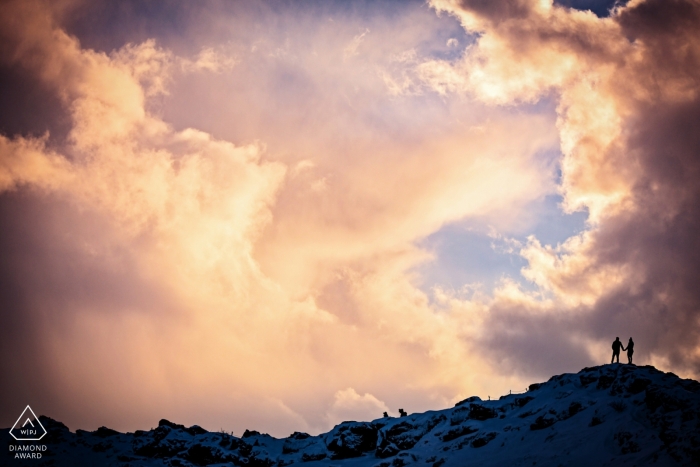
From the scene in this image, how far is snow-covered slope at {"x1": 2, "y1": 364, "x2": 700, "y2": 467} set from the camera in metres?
39.6

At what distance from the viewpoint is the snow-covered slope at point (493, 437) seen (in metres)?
39.6

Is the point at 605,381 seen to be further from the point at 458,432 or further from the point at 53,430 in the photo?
the point at 53,430

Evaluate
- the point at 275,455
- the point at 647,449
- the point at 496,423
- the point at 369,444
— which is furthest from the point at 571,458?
the point at 275,455

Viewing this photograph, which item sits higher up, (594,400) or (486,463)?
(594,400)

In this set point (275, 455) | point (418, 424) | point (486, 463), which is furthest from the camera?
point (275, 455)

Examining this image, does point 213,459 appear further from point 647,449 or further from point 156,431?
point 647,449

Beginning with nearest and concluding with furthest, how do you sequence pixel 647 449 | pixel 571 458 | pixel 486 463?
pixel 647 449
pixel 571 458
pixel 486 463

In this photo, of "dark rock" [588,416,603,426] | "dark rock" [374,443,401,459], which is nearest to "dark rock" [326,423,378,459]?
"dark rock" [374,443,401,459]

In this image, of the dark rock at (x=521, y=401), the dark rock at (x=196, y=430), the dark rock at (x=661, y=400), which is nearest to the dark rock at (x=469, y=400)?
the dark rock at (x=521, y=401)

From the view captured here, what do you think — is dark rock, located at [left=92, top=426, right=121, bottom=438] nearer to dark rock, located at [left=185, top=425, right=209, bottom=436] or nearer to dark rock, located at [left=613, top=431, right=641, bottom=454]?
dark rock, located at [left=185, top=425, right=209, bottom=436]

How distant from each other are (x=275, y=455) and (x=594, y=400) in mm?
42686

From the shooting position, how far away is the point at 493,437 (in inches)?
2082

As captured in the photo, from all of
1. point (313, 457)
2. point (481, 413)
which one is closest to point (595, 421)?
point (481, 413)

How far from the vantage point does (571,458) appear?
4069 centimetres
